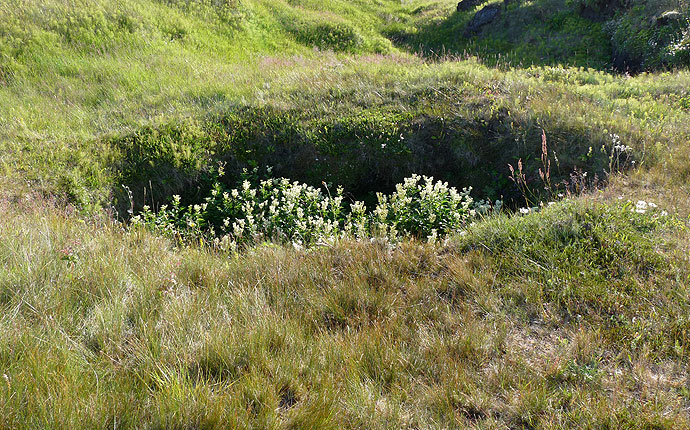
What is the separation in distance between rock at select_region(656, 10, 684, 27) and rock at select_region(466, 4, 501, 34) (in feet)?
23.4

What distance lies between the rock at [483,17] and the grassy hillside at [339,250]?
8.51m

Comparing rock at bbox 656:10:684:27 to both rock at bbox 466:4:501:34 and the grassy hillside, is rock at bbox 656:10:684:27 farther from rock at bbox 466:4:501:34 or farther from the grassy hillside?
Answer: rock at bbox 466:4:501:34

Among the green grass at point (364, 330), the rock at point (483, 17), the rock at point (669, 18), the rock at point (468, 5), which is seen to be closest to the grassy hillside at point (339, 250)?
the green grass at point (364, 330)

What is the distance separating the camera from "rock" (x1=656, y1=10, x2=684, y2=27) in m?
11.9

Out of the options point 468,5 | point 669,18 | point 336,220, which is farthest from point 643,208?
point 468,5

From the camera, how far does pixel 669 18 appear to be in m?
12.2

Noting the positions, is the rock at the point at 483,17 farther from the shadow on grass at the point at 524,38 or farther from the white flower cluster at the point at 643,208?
the white flower cluster at the point at 643,208

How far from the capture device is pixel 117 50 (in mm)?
11766

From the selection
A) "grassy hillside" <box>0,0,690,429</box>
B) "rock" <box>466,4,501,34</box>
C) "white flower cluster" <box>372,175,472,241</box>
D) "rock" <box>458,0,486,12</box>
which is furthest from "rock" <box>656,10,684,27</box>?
"white flower cluster" <box>372,175,472,241</box>

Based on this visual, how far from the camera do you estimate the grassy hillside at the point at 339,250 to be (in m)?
2.49

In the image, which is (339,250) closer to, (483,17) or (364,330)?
(364,330)

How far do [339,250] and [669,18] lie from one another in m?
14.2

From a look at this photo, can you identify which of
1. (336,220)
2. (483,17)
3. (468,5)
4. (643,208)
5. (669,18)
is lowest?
(336,220)

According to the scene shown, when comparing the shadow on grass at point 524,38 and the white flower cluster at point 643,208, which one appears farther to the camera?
the shadow on grass at point 524,38
